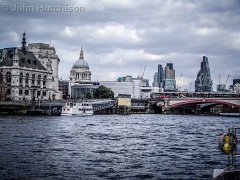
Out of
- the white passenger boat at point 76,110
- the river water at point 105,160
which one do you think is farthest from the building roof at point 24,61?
the river water at point 105,160

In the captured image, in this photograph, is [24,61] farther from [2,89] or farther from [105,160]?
[105,160]

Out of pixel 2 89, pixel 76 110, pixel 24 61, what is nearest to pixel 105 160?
pixel 76 110

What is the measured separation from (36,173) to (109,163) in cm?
616

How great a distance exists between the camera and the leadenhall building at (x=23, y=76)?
544ft

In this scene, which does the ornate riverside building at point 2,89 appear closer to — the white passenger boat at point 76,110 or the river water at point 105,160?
the white passenger boat at point 76,110

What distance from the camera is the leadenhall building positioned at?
16588 cm

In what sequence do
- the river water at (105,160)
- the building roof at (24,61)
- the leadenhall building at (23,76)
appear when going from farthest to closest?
1. the building roof at (24,61)
2. the leadenhall building at (23,76)
3. the river water at (105,160)

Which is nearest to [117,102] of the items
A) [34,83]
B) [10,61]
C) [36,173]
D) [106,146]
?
[34,83]

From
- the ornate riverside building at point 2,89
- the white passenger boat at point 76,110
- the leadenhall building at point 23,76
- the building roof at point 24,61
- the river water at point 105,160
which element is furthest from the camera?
the building roof at point 24,61

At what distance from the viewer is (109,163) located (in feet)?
95.9

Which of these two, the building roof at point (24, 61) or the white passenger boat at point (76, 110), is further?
the building roof at point (24, 61)

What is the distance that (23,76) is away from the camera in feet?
555

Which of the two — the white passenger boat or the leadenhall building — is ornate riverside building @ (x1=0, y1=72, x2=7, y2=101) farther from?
the white passenger boat

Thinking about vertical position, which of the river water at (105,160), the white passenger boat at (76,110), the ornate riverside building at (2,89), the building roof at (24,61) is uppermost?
the building roof at (24,61)
